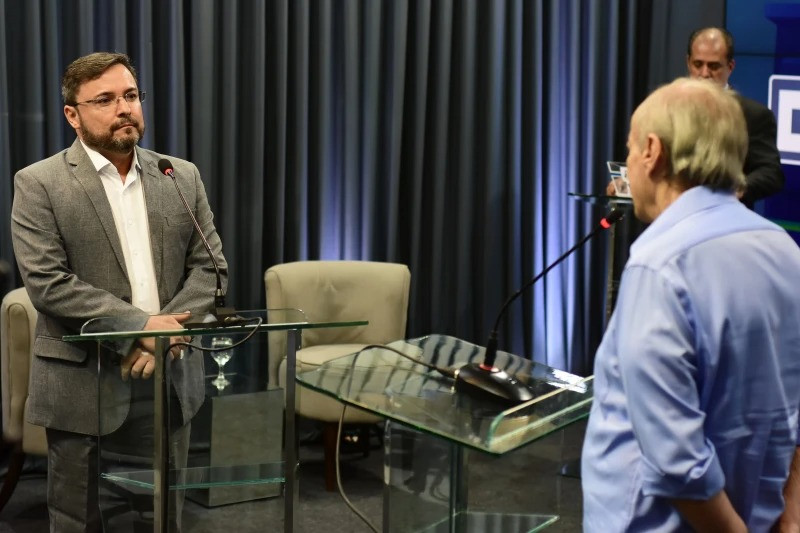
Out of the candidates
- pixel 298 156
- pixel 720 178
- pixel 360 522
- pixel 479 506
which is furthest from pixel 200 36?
pixel 720 178

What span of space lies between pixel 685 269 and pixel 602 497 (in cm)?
39

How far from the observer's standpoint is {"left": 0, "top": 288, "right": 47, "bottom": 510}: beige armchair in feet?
12.3

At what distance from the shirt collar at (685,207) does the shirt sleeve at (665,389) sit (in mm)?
86

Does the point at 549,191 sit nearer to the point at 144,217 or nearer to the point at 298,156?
the point at 298,156

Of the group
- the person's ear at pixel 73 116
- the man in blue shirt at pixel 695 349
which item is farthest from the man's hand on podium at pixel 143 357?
the man in blue shirt at pixel 695 349

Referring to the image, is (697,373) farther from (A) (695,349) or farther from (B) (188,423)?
(B) (188,423)

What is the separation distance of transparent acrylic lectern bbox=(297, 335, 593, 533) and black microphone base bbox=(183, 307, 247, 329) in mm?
262

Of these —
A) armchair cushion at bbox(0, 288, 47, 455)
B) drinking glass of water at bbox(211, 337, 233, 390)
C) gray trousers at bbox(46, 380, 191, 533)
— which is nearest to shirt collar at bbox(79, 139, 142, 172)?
drinking glass of water at bbox(211, 337, 233, 390)

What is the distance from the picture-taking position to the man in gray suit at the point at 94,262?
8.66 ft

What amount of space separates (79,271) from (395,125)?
2.38 m

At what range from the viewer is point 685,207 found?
1544mm

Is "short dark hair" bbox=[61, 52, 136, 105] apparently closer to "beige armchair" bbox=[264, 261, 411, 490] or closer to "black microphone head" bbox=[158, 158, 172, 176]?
"black microphone head" bbox=[158, 158, 172, 176]

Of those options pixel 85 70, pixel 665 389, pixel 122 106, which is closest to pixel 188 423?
pixel 122 106

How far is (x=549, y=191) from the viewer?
5285 millimetres
